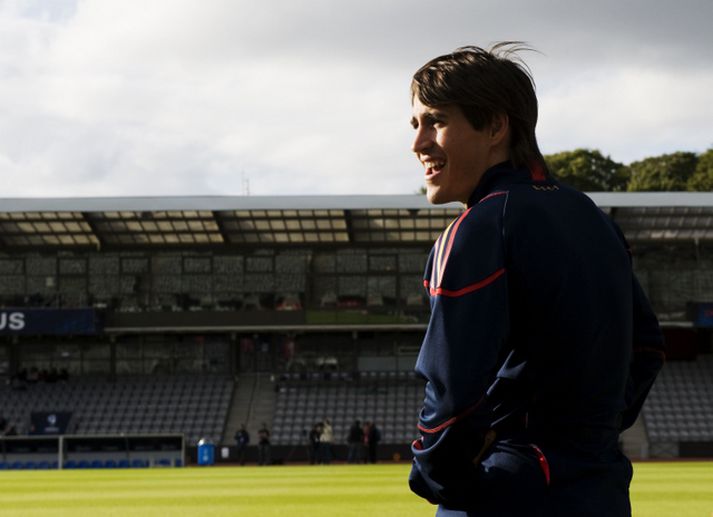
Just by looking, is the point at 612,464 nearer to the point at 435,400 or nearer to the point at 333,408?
the point at 435,400

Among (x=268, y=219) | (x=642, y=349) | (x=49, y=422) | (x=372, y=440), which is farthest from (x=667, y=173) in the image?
(x=642, y=349)

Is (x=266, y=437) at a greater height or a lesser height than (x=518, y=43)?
lesser

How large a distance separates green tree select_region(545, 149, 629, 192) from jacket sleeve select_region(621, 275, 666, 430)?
71467 mm

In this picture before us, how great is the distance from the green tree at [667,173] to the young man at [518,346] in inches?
2957

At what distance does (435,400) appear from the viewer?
2682 mm

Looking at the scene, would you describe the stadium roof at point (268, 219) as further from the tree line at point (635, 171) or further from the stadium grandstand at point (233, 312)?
the tree line at point (635, 171)

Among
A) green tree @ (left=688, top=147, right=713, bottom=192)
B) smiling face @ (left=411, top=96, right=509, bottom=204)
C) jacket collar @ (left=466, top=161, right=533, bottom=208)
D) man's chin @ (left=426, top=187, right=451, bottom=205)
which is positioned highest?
green tree @ (left=688, top=147, right=713, bottom=192)

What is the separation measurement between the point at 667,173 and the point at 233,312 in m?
38.0

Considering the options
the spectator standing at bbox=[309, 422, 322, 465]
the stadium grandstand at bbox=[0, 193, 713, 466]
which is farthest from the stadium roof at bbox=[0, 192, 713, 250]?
the spectator standing at bbox=[309, 422, 322, 465]

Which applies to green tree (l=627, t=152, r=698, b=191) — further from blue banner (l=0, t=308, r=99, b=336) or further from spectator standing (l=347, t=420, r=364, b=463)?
spectator standing (l=347, t=420, r=364, b=463)

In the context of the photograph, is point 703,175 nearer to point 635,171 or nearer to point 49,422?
point 635,171

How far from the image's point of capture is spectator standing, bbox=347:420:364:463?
1531 inches

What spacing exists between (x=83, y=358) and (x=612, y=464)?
4949 centimetres

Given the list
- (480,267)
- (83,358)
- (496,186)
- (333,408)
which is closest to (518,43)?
(496,186)
